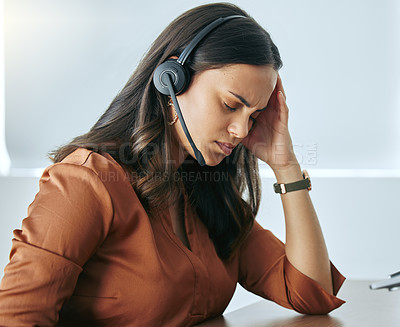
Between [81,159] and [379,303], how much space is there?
0.73 metres

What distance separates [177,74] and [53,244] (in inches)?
16.1

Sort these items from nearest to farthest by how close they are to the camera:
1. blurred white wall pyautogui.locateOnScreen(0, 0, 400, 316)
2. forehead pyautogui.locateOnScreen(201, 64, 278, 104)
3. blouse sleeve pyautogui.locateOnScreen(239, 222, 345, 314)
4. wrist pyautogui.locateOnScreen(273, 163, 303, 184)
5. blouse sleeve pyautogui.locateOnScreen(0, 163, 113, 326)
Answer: blouse sleeve pyautogui.locateOnScreen(0, 163, 113, 326) → forehead pyautogui.locateOnScreen(201, 64, 278, 104) → blouse sleeve pyautogui.locateOnScreen(239, 222, 345, 314) → wrist pyautogui.locateOnScreen(273, 163, 303, 184) → blurred white wall pyautogui.locateOnScreen(0, 0, 400, 316)

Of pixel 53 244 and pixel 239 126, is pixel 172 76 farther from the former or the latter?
pixel 53 244

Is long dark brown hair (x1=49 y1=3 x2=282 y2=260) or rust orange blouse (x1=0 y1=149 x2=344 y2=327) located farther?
long dark brown hair (x1=49 y1=3 x2=282 y2=260)

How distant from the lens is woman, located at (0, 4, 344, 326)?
0.82m

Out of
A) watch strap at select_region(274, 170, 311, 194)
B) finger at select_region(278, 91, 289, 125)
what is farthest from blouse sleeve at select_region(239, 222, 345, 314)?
finger at select_region(278, 91, 289, 125)

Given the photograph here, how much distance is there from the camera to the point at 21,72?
279 cm

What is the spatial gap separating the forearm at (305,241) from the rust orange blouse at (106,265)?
1.3 inches

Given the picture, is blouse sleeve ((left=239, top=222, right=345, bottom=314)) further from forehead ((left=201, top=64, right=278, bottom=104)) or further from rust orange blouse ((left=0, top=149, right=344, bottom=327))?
forehead ((left=201, top=64, right=278, bottom=104))

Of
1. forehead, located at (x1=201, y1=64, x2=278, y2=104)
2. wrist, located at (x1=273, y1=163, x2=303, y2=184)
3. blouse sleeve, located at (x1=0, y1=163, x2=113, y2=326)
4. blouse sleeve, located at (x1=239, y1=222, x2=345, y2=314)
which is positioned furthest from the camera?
wrist, located at (x1=273, y1=163, x2=303, y2=184)

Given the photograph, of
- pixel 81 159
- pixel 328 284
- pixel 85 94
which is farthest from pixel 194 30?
pixel 85 94

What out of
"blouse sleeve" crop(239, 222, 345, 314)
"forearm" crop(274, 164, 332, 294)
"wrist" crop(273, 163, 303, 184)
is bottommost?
"blouse sleeve" crop(239, 222, 345, 314)

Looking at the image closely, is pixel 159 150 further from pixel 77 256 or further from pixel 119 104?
pixel 77 256

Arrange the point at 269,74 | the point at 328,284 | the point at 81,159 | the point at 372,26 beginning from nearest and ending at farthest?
the point at 81,159 < the point at 269,74 < the point at 328,284 < the point at 372,26
